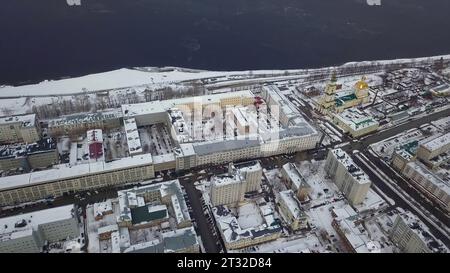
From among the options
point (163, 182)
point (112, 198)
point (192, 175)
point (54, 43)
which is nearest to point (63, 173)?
point (112, 198)

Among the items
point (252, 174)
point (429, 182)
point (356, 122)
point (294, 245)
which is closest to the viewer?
point (294, 245)

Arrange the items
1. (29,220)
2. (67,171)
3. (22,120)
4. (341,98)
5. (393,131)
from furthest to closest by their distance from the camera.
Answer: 1. (341,98)
2. (393,131)
3. (22,120)
4. (67,171)
5. (29,220)

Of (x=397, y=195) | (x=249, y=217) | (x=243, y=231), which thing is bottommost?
(x=249, y=217)

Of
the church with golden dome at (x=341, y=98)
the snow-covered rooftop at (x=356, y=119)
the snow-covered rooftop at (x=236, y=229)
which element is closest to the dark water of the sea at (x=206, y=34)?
the church with golden dome at (x=341, y=98)

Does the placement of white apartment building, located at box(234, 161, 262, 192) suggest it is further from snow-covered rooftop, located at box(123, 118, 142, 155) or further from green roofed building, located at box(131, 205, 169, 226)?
snow-covered rooftop, located at box(123, 118, 142, 155)

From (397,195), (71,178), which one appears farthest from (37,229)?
(397,195)

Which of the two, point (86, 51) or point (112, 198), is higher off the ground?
point (86, 51)

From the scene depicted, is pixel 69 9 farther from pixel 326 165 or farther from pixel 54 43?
pixel 326 165

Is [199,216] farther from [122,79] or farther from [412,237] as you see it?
[122,79]
